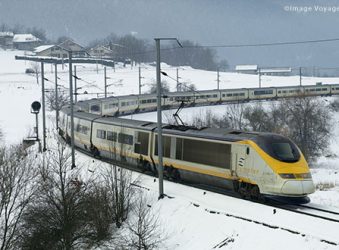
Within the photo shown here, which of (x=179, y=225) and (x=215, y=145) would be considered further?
(x=215, y=145)

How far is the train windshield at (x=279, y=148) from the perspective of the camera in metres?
23.5

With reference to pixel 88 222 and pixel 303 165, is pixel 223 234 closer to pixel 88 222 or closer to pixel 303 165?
pixel 303 165

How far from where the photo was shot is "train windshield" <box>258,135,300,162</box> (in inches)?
926

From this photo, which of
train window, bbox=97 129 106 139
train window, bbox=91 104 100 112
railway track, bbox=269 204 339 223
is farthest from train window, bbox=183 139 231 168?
train window, bbox=91 104 100 112

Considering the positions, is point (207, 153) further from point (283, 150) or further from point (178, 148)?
point (283, 150)

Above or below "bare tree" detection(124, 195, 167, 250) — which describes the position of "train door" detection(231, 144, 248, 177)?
above

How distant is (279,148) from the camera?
23.9 m

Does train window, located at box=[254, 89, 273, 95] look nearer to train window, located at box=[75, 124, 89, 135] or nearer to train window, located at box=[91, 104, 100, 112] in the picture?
train window, located at box=[91, 104, 100, 112]

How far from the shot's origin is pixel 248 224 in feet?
69.2

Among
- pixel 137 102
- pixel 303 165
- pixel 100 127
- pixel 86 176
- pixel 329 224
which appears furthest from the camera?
pixel 137 102

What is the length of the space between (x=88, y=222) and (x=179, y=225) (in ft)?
16.9

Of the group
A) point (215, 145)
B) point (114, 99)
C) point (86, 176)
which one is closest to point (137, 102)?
point (114, 99)

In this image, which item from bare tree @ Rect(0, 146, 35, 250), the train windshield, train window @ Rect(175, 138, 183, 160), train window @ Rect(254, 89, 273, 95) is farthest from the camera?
train window @ Rect(254, 89, 273, 95)

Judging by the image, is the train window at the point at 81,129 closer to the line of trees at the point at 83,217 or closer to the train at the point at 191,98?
the line of trees at the point at 83,217
